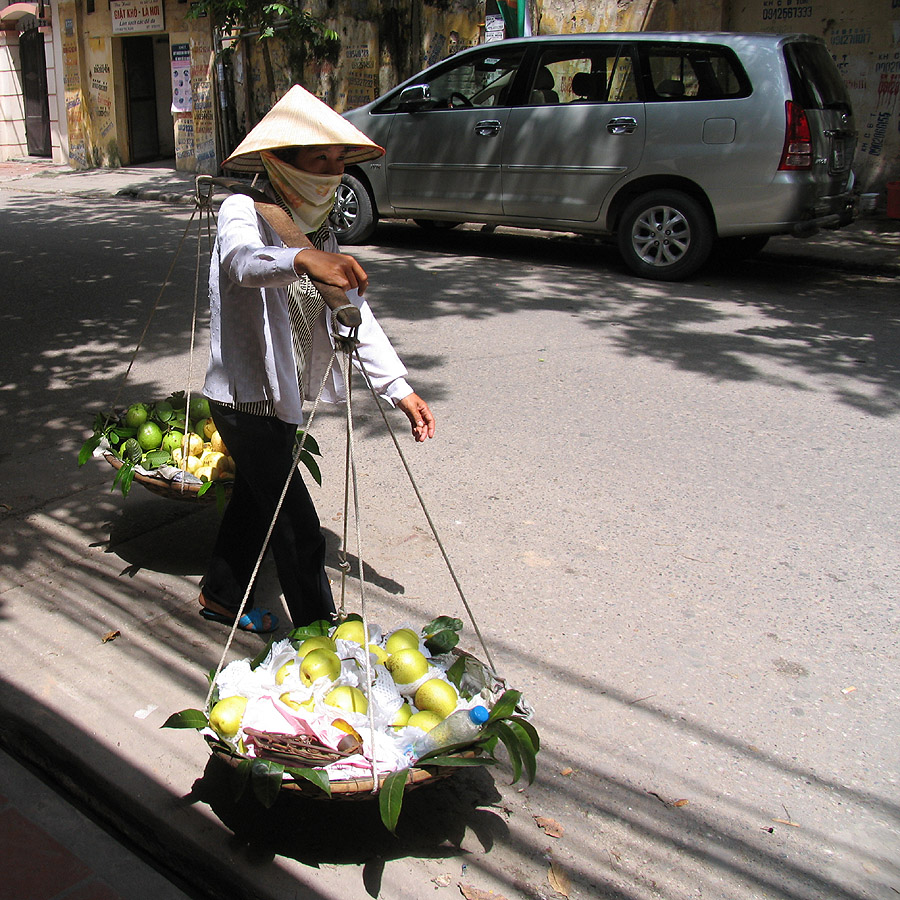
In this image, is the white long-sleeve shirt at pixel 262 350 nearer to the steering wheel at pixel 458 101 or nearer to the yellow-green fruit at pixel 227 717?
the yellow-green fruit at pixel 227 717

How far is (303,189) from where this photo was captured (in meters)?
2.77

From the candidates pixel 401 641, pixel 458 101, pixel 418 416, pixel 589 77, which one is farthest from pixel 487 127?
pixel 401 641

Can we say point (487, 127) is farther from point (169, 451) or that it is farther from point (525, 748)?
point (525, 748)

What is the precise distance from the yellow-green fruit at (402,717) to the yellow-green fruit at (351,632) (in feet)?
0.99

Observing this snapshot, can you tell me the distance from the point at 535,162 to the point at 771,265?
2677mm

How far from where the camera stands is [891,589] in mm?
3719

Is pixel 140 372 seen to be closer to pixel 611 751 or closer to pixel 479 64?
pixel 611 751

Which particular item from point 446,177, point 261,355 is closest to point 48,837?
point 261,355

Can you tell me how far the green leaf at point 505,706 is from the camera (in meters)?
2.44

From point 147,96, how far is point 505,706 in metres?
18.7

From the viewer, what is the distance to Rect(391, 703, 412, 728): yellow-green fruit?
248 cm

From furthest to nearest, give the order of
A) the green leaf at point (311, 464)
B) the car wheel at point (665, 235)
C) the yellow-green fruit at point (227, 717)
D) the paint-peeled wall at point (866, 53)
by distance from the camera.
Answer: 1. the paint-peeled wall at point (866, 53)
2. the car wheel at point (665, 235)
3. the green leaf at point (311, 464)
4. the yellow-green fruit at point (227, 717)

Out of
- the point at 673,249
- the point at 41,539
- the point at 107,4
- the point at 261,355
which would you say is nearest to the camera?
the point at 261,355

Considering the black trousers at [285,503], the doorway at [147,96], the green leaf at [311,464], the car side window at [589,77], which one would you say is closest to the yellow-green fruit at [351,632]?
the black trousers at [285,503]
